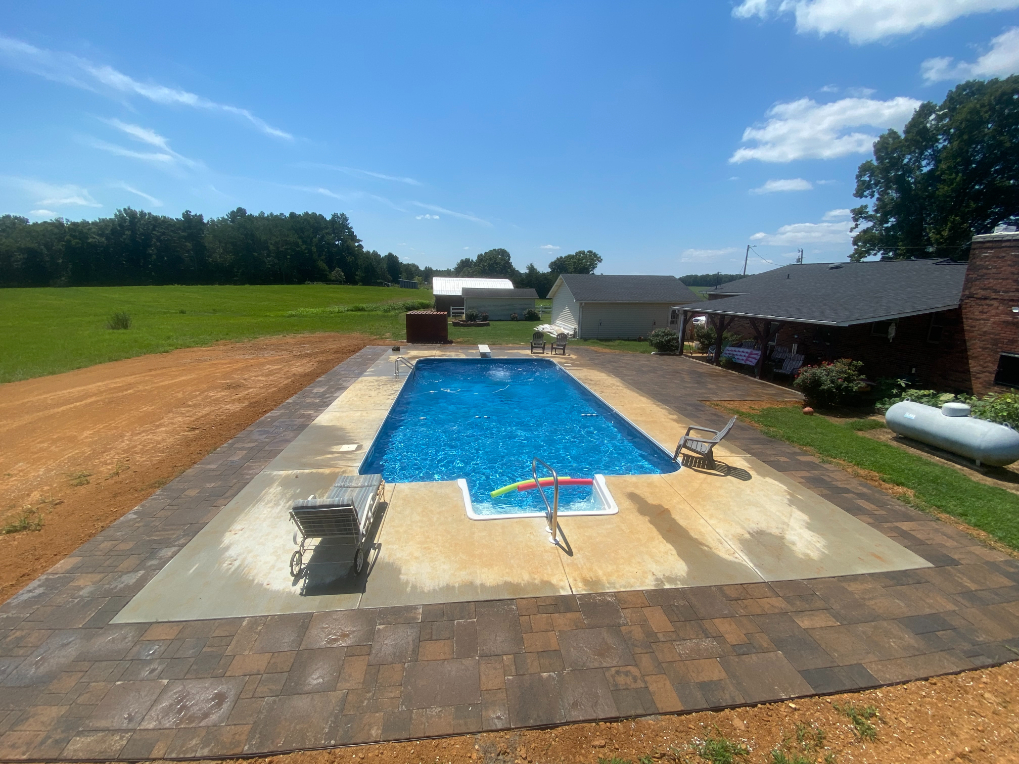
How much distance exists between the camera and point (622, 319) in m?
27.1

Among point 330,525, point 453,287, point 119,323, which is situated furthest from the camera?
point 453,287

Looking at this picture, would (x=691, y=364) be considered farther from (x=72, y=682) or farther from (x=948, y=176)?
(x=948, y=176)

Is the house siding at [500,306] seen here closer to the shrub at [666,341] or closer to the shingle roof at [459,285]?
the shingle roof at [459,285]

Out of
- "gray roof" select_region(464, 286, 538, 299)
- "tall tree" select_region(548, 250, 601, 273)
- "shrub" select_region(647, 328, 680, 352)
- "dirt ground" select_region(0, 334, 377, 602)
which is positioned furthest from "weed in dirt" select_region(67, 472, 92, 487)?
"tall tree" select_region(548, 250, 601, 273)

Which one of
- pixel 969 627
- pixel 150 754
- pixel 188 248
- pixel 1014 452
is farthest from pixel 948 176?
pixel 188 248

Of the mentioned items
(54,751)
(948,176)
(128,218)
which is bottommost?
(54,751)

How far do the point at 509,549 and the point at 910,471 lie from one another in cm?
760

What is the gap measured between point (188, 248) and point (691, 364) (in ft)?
333

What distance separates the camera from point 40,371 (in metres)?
14.3

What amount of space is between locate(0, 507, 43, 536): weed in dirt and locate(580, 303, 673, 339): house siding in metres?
24.5

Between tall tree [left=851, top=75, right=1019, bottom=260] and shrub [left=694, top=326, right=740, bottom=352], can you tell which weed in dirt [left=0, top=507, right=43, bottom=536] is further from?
tall tree [left=851, top=75, right=1019, bottom=260]

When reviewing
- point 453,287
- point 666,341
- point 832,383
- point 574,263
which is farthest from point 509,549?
point 574,263

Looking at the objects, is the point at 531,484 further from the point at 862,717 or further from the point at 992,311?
the point at 992,311

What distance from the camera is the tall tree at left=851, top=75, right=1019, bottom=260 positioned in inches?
1100
